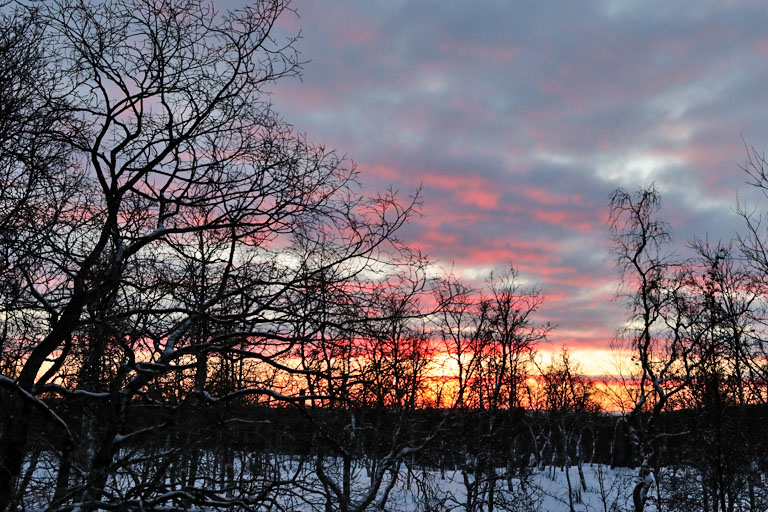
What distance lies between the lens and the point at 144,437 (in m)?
6.91

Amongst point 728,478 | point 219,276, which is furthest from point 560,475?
point 219,276

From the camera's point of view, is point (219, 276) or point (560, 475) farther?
point (560, 475)

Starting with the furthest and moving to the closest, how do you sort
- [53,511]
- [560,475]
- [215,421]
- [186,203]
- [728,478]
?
[560,475] → [728,478] → [186,203] → [215,421] → [53,511]

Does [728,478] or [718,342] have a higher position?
[718,342]

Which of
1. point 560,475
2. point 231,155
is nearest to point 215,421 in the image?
point 231,155

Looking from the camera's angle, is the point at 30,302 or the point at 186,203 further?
the point at 186,203

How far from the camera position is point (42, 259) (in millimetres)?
6590

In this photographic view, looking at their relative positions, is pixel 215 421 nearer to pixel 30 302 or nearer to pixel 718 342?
pixel 30 302

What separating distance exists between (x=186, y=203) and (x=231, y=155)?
2.84ft

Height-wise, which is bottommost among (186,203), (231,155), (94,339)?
(94,339)

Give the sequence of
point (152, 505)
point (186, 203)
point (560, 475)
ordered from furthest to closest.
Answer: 1. point (560, 475)
2. point (186, 203)
3. point (152, 505)

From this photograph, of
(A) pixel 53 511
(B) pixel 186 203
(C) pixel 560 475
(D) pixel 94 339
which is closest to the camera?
(A) pixel 53 511

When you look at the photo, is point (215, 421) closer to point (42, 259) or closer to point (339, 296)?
A: point (339, 296)

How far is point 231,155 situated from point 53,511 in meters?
4.35
